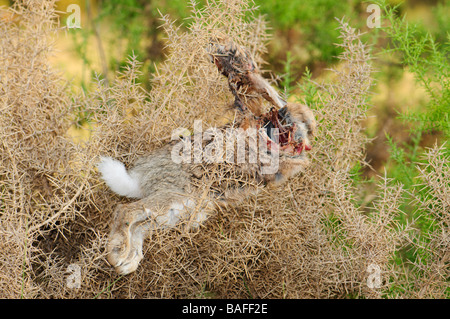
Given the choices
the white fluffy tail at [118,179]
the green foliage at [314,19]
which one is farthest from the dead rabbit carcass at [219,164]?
the green foliage at [314,19]

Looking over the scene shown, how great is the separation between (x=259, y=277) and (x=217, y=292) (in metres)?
0.16

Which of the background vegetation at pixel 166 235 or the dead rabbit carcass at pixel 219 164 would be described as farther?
the background vegetation at pixel 166 235

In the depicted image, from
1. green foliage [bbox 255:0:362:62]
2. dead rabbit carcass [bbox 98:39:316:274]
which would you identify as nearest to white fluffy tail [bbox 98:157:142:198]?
dead rabbit carcass [bbox 98:39:316:274]

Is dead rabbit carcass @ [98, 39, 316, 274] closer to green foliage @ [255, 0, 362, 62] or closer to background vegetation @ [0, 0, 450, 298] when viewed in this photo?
background vegetation @ [0, 0, 450, 298]

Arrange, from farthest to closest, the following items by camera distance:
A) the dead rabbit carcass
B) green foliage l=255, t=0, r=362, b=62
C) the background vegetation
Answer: green foliage l=255, t=0, r=362, b=62, the background vegetation, the dead rabbit carcass

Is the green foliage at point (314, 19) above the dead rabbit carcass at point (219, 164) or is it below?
below

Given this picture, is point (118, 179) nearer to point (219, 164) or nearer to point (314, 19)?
point (219, 164)

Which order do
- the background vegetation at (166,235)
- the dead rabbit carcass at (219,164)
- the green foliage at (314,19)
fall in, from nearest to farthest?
the dead rabbit carcass at (219,164)
the background vegetation at (166,235)
the green foliage at (314,19)

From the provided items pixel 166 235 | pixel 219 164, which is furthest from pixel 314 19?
pixel 166 235

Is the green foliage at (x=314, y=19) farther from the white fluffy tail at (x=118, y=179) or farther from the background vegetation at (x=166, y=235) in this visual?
the white fluffy tail at (x=118, y=179)

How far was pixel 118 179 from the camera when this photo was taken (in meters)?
1.60

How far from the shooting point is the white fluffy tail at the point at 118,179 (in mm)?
1604

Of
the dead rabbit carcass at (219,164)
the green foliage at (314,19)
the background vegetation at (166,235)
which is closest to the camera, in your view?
the dead rabbit carcass at (219,164)

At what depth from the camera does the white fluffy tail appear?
160 centimetres
